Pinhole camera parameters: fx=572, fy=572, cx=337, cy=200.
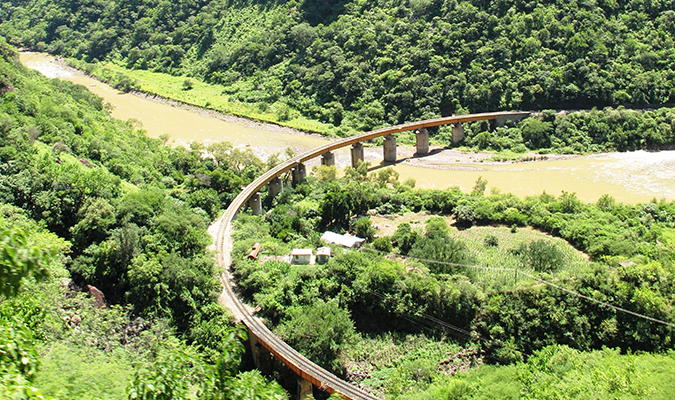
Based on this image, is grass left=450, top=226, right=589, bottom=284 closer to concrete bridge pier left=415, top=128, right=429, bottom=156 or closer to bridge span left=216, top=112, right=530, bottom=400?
bridge span left=216, top=112, right=530, bottom=400

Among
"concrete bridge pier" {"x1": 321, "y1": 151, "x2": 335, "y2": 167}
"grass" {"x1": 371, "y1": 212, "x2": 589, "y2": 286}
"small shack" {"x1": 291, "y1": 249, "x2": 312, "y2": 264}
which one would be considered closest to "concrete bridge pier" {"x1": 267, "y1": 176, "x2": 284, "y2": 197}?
"concrete bridge pier" {"x1": 321, "y1": 151, "x2": 335, "y2": 167}

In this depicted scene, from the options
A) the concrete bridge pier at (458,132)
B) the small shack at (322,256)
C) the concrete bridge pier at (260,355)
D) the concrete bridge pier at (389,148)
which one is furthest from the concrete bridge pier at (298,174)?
the concrete bridge pier at (260,355)

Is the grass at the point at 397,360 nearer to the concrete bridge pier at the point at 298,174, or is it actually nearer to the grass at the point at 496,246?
the grass at the point at 496,246

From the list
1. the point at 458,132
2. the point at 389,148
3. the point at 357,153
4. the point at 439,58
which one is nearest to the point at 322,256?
the point at 357,153

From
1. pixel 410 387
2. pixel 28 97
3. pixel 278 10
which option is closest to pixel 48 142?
pixel 28 97

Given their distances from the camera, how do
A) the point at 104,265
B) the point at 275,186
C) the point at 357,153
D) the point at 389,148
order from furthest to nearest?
the point at 389,148 < the point at 357,153 < the point at 275,186 < the point at 104,265

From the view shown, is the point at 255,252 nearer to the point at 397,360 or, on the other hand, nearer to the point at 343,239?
the point at 343,239

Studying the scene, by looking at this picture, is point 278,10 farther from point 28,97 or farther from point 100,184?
point 100,184
